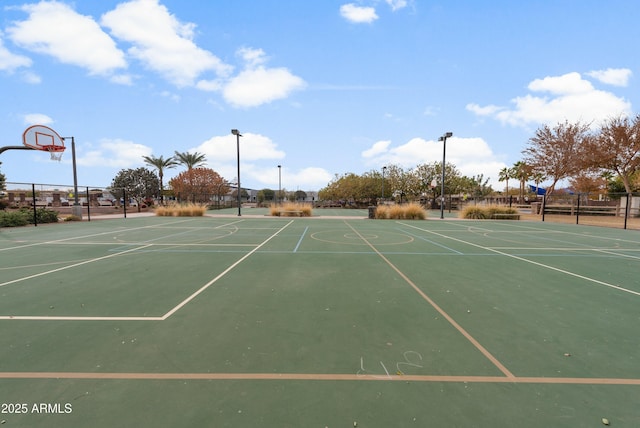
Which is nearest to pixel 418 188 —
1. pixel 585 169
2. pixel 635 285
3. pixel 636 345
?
pixel 585 169

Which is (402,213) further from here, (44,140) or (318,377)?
(44,140)

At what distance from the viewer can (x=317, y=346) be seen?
352 centimetres

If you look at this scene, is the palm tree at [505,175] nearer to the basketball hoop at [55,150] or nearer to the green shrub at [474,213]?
the green shrub at [474,213]

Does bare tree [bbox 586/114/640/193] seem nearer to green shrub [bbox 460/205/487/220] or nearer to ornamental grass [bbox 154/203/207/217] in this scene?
green shrub [bbox 460/205/487/220]

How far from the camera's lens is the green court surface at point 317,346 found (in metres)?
2.47

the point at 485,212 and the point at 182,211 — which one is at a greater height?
the point at 182,211

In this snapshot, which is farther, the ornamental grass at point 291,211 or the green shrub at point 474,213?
the ornamental grass at point 291,211

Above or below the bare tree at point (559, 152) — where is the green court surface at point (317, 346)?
below

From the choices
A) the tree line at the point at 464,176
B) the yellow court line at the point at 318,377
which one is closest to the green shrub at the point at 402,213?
the tree line at the point at 464,176

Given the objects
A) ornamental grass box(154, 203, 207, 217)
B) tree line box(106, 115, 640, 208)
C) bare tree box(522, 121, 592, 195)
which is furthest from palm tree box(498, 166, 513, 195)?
ornamental grass box(154, 203, 207, 217)

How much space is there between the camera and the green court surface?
8.11 feet

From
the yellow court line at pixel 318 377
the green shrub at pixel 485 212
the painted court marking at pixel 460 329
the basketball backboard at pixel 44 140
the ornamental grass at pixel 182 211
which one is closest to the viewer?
the yellow court line at pixel 318 377

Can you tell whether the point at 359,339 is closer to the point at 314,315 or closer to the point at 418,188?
the point at 314,315

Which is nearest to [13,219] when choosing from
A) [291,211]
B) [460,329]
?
[291,211]
